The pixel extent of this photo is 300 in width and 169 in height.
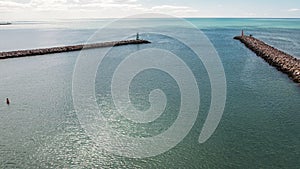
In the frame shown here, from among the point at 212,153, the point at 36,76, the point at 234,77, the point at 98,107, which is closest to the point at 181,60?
the point at 234,77

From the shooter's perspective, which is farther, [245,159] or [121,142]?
[121,142]

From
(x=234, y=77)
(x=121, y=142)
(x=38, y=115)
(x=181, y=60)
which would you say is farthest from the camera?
(x=181, y=60)

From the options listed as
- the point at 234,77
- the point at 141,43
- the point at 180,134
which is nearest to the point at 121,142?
the point at 180,134

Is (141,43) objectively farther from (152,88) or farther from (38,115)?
(38,115)

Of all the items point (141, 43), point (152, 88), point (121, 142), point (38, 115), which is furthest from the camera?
point (141, 43)

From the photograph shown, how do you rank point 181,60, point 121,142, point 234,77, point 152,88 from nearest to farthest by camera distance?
point 121,142, point 152,88, point 234,77, point 181,60

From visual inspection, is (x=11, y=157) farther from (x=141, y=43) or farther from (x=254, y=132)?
(x=141, y=43)

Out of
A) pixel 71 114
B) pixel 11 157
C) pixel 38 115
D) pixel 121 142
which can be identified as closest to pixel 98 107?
pixel 71 114

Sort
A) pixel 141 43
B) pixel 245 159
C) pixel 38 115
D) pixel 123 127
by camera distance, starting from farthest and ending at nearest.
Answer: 1. pixel 141 43
2. pixel 38 115
3. pixel 123 127
4. pixel 245 159

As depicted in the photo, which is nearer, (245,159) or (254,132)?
(245,159)
